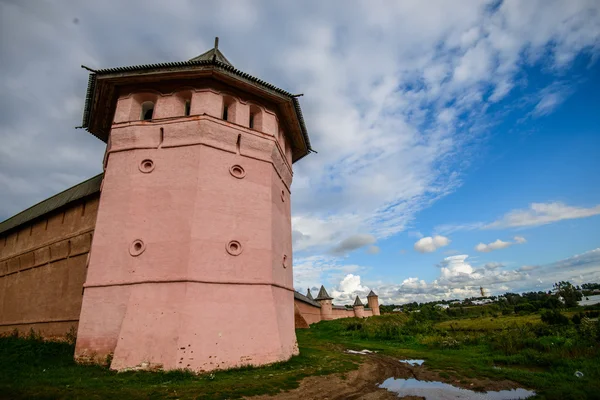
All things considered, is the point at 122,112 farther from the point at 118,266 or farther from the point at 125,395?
the point at 125,395

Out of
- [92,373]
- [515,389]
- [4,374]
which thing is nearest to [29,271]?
[4,374]

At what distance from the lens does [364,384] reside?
8.17 m

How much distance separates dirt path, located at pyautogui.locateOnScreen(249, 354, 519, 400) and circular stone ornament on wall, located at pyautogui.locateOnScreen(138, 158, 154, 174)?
7.80 metres

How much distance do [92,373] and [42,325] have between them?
7.88m

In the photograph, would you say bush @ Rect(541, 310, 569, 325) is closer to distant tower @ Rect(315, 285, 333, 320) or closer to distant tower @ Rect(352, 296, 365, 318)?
distant tower @ Rect(315, 285, 333, 320)

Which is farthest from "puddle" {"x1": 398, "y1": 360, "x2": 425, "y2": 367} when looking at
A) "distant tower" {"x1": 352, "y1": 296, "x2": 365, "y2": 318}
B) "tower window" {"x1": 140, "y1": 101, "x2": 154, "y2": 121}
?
"distant tower" {"x1": 352, "y1": 296, "x2": 365, "y2": 318}

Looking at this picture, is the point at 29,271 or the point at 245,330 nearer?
the point at 245,330

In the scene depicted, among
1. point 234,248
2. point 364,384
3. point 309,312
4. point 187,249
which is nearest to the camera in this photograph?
point 364,384

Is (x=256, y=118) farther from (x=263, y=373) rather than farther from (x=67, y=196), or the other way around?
(x=67, y=196)

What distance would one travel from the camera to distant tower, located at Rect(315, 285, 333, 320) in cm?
3959

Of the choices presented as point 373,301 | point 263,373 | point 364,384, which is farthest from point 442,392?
point 373,301

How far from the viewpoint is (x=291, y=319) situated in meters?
12.1

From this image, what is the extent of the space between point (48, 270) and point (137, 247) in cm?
807

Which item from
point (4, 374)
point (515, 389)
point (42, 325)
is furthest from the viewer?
point (42, 325)
